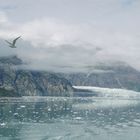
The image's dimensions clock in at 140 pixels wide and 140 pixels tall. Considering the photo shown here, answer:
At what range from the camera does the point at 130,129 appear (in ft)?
317

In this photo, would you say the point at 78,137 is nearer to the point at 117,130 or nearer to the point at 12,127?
the point at 117,130

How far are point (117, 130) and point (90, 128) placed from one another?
6.80 m

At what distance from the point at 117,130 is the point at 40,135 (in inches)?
801

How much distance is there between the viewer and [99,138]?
80.9m

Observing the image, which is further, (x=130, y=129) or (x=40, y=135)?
(x=130, y=129)

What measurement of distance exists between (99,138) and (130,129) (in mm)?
17953

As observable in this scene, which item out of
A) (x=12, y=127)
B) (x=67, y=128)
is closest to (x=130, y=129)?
(x=67, y=128)

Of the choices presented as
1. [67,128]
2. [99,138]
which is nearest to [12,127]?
[67,128]

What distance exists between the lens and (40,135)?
82938 millimetres

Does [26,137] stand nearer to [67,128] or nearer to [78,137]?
[78,137]

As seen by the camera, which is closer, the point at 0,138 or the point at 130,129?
the point at 0,138

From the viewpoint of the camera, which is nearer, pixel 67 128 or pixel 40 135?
pixel 40 135

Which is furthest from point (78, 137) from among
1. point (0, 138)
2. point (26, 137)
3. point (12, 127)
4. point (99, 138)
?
point (12, 127)

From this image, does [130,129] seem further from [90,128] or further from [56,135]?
[56,135]
